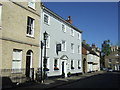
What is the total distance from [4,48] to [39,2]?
7823 mm

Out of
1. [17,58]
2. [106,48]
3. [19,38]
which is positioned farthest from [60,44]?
[106,48]

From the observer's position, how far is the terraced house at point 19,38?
15078 millimetres

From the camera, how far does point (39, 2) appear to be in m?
20.5

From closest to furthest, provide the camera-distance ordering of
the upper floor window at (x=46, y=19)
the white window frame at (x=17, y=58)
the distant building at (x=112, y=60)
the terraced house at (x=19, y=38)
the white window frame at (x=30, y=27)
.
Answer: the terraced house at (x=19, y=38) < the white window frame at (x=17, y=58) < the white window frame at (x=30, y=27) < the upper floor window at (x=46, y=19) < the distant building at (x=112, y=60)

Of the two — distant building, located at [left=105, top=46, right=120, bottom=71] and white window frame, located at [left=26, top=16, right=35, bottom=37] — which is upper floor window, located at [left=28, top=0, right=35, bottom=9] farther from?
distant building, located at [left=105, top=46, right=120, bottom=71]

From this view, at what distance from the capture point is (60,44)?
24547mm

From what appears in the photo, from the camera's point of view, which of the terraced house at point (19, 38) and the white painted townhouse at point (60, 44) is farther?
the white painted townhouse at point (60, 44)

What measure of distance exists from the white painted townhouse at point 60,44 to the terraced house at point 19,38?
1.66 metres

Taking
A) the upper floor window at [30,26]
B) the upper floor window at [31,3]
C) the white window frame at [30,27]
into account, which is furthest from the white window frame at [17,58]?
the upper floor window at [31,3]

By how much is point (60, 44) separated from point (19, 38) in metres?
8.58

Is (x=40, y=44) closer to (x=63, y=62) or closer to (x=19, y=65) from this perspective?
(x=19, y=65)

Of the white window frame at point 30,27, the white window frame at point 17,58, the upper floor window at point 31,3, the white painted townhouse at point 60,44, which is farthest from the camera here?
the white painted townhouse at point 60,44

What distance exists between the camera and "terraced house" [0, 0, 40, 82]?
15078 millimetres

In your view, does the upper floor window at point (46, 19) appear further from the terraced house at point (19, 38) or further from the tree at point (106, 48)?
the tree at point (106, 48)
